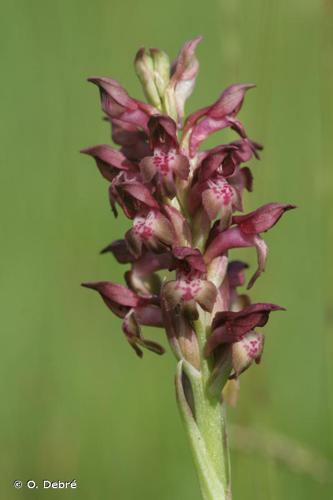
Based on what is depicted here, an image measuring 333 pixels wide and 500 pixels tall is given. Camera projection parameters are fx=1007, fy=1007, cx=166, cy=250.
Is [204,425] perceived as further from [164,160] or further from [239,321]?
[164,160]

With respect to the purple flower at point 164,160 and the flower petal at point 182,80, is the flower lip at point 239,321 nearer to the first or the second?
the purple flower at point 164,160

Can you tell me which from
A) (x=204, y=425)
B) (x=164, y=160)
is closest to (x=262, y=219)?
(x=164, y=160)

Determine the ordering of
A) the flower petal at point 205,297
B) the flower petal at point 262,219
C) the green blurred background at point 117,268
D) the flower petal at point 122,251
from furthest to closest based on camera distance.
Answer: the green blurred background at point 117,268, the flower petal at point 122,251, the flower petal at point 262,219, the flower petal at point 205,297

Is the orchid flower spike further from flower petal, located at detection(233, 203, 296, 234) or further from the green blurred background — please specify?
the green blurred background

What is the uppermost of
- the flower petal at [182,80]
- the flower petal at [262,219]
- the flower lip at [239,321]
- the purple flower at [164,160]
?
the flower petal at [182,80]

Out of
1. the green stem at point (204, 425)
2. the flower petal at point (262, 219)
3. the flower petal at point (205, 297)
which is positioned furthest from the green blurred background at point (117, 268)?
the flower petal at point (205, 297)

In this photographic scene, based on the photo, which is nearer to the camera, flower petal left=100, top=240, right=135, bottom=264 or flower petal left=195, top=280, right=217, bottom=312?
flower petal left=195, top=280, right=217, bottom=312

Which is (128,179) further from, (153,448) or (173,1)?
(173,1)

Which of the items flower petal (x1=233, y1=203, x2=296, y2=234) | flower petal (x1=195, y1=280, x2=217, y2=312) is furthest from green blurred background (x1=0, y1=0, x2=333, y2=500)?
flower petal (x1=195, y1=280, x2=217, y2=312)

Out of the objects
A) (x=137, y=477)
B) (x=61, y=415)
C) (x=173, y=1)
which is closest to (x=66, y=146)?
(x=61, y=415)
